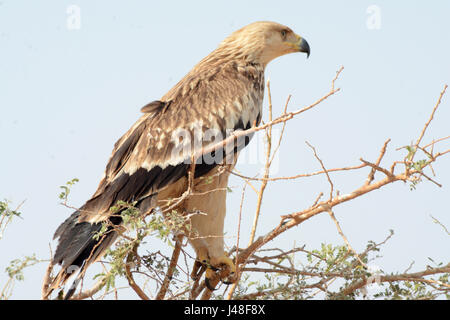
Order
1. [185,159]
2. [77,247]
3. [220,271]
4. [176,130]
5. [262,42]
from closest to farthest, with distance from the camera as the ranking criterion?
[77,247] → [185,159] → [176,130] → [220,271] → [262,42]

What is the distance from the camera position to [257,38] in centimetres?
463

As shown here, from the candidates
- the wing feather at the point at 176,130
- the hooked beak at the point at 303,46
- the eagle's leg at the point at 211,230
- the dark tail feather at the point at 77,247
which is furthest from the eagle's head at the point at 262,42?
the dark tail feather at the point at 77,247

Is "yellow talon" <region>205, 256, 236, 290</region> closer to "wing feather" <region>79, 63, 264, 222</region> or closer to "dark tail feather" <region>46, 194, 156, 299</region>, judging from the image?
"wing feather" <region>79, 63, 264, 222</region>

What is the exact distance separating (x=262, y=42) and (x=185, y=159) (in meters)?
1.39

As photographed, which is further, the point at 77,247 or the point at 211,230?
the point at 211,230

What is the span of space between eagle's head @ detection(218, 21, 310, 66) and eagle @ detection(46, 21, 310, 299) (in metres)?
0.01

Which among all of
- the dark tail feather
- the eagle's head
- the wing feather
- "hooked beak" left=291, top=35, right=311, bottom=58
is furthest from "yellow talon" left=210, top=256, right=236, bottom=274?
"hooked beak" left=291, top=35, right=311, bottom=58

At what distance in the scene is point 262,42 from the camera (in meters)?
4.62

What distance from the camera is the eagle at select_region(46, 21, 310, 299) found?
11.0 ft

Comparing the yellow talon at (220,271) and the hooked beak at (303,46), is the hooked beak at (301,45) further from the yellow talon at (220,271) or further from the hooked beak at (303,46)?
the yellow talon at (220,271)

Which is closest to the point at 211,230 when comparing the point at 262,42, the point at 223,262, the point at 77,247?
the point at 223,262

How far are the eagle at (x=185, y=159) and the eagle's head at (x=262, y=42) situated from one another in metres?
0.01

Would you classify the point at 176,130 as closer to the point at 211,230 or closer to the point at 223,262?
the point at 211,230

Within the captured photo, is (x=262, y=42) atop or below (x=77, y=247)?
atop
